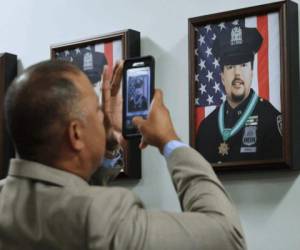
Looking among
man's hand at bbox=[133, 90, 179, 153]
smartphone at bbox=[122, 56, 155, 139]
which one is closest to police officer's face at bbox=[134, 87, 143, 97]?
smartphone at bbox=[122, 56, 155, 139]

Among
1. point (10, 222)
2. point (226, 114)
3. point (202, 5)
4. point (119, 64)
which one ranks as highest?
point (202, 5)

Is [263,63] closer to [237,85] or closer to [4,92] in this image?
[237,85]

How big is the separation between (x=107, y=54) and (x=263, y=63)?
44 cm

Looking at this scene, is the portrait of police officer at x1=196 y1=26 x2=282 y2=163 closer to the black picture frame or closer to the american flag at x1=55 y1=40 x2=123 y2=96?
the american flag at x1=55 y1=40 x2=123 y2=96

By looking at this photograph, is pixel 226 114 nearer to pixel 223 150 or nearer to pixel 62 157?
pixel 223 150

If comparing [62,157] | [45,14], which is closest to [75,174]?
[62,157]

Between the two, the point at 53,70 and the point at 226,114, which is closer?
the point at 53,70

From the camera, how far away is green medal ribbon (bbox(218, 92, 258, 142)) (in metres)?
1.32

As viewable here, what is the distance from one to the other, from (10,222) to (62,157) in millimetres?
103

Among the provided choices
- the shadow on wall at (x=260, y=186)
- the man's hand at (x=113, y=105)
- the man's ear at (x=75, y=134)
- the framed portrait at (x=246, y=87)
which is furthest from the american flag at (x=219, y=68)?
the man's ear at (x=75, y=134)

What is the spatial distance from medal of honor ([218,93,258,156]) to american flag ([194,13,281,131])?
0.07 ft

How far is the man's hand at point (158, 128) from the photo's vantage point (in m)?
0.87

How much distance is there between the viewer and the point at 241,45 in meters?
1.36

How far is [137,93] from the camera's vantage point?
1.13 metres
